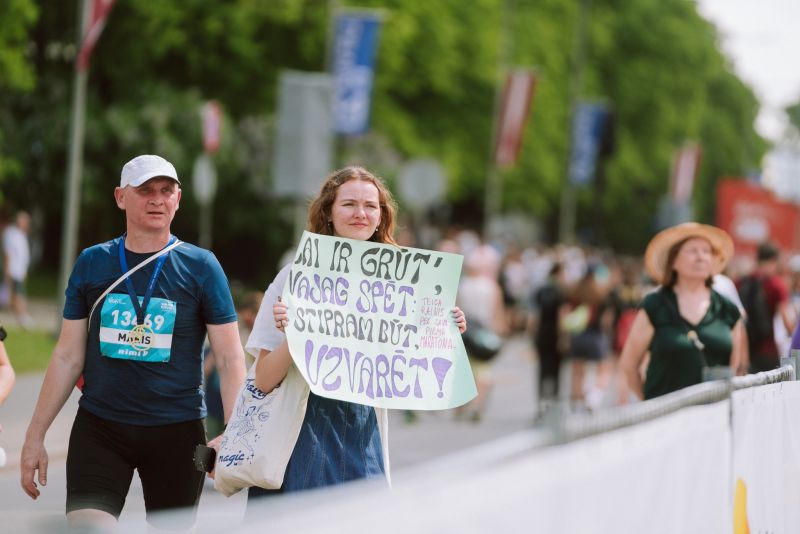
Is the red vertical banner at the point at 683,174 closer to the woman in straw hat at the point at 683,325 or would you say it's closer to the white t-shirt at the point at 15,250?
the white t-shirt at the point at 15,250

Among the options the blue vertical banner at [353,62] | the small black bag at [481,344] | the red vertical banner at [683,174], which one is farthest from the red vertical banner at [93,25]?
the red vertical banner at [683,174]

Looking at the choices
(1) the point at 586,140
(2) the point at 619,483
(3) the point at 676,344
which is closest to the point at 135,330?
(2) the point at 619,483

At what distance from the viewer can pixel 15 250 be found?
82.0 ft

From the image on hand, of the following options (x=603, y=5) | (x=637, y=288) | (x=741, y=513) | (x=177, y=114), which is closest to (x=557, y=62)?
(x=603, y=5)

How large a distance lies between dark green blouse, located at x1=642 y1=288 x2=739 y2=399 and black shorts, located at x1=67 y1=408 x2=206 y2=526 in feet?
10.2

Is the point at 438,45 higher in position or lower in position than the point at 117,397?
higher

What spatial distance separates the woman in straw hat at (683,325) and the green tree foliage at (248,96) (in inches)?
588

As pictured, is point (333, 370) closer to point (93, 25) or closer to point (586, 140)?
point (93, 25)

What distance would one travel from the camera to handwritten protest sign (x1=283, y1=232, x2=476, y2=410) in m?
5.26

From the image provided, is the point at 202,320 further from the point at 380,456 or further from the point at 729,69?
the point at 729,69

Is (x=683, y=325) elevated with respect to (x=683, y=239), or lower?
lower

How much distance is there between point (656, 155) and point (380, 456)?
192 feet

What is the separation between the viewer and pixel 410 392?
541 centimetres

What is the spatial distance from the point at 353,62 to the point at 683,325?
19701 millimetres
